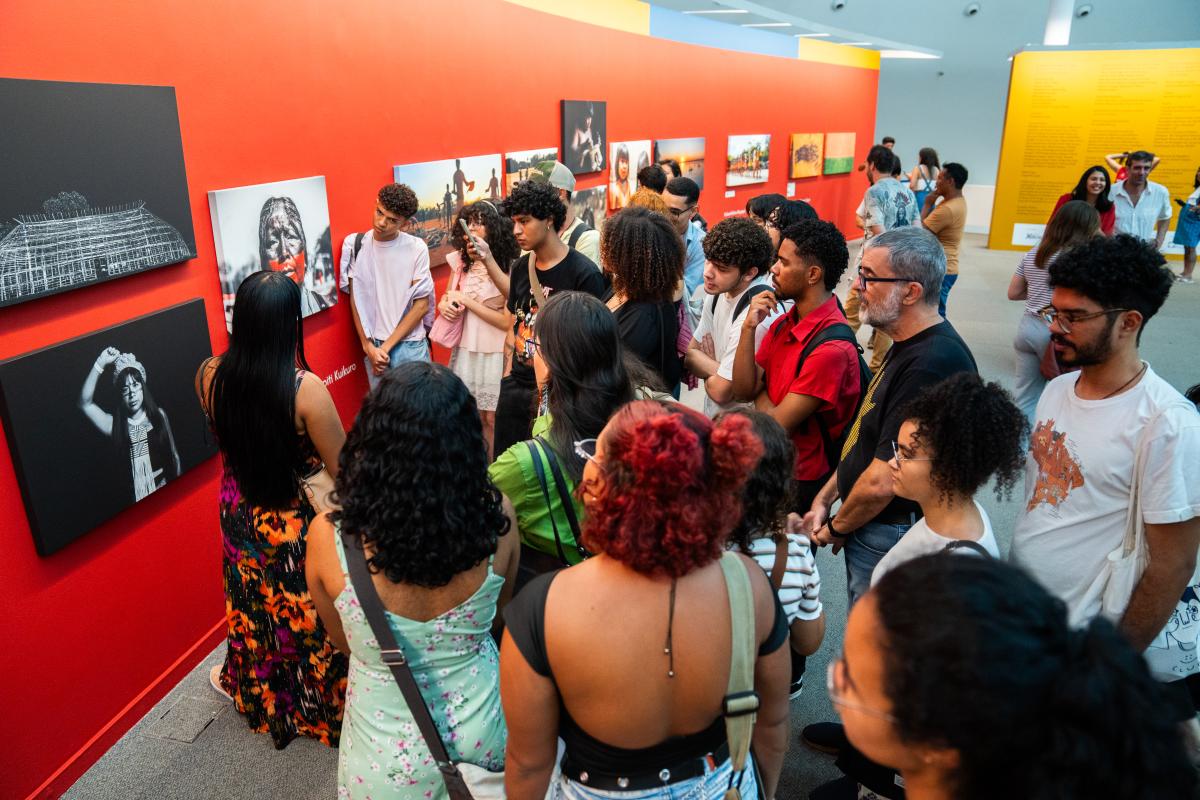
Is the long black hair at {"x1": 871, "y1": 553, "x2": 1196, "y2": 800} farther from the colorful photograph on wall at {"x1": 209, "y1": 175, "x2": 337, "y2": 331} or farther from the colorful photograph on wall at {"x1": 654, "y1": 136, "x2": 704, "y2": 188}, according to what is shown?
the colorful photograph on wall at {"x1": 654, "y1": 136, "x2": 704, "y2": 188}

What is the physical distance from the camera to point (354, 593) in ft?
6.20

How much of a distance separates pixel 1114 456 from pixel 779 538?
1.02m

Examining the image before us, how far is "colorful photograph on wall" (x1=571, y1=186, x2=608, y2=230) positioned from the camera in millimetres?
8355

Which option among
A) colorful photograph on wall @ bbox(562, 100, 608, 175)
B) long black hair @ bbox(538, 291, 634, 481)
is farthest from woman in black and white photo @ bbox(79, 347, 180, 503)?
colorful photograph on wall @ bbox(562, 100, 608, 175)

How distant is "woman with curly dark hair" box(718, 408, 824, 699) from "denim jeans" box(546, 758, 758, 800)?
451 millimetres

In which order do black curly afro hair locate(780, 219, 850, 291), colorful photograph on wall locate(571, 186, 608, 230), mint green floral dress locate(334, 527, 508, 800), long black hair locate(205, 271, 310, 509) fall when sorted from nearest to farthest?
mint green floral dress locate(334, 527, 508, 800)
long black hair locate(205, 271, 310, 509)
black curly afro hair locate(780, 219, 850, 291)
colorful photograph on wall locate(571, 186, 608, 230)

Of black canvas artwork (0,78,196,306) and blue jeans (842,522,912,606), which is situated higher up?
black canvas artwork (0,78,196,306)

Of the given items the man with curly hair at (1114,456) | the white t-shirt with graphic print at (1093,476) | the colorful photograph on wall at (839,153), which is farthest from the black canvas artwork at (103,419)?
the colorful photograph on wall at (839,153)

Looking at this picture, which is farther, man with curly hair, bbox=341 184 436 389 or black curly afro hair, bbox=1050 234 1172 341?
man with curly hair, bbox=341 184 436 389

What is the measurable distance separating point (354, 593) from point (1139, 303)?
2361 millimetres

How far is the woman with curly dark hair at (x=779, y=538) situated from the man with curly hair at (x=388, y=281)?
11.0 feet

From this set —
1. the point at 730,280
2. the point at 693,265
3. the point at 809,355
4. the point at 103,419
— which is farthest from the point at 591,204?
the point at 103,419

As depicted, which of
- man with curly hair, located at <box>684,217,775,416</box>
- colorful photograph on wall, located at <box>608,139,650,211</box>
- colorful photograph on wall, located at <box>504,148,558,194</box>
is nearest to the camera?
man with curly hair, located at <box>684,217,775,416</box>

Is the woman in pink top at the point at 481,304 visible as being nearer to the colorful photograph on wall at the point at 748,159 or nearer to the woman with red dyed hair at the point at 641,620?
the woman with red dyed hair at the point at 641,620
